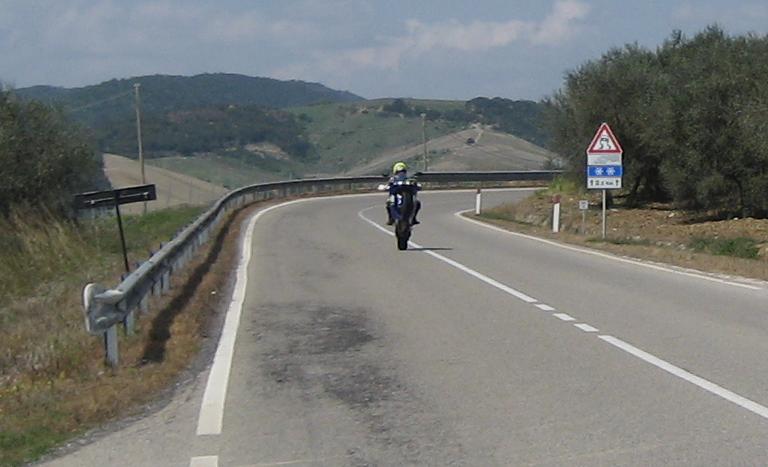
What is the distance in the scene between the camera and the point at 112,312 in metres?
9.54

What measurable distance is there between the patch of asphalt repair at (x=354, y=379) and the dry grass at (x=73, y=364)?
2.93ft

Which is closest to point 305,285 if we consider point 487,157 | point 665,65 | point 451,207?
point 665,65

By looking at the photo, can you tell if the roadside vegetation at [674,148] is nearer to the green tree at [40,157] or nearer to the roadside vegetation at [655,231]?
the roadside vegetation at [655,231]

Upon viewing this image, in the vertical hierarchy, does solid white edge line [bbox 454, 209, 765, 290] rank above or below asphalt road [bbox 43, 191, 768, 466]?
below

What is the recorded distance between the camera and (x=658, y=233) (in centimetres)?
3094

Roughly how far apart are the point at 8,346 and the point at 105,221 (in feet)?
75.8

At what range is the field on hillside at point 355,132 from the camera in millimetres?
106750

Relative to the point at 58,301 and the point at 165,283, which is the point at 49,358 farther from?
the point at 58,301

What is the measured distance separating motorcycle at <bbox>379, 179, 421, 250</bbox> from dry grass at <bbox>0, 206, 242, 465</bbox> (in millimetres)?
6400

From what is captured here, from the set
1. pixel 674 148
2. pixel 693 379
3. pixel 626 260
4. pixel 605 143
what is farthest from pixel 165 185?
pixel 693 379

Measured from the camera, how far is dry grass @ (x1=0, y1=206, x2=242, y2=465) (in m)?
7.75

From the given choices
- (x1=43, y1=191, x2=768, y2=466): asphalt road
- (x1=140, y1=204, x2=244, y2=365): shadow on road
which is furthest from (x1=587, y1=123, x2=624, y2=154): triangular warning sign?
(x1=140, y1=204, x2=244, y2=365): shadow on road

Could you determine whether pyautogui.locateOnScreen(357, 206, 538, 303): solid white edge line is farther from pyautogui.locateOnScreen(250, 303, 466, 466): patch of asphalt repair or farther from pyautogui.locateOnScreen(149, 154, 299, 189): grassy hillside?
pyautogui.locateOnScreen(149, 154, 299, 189): grassy hillside

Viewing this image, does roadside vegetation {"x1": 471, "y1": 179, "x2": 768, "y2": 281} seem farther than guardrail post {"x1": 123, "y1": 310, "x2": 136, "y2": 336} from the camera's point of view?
Yes
